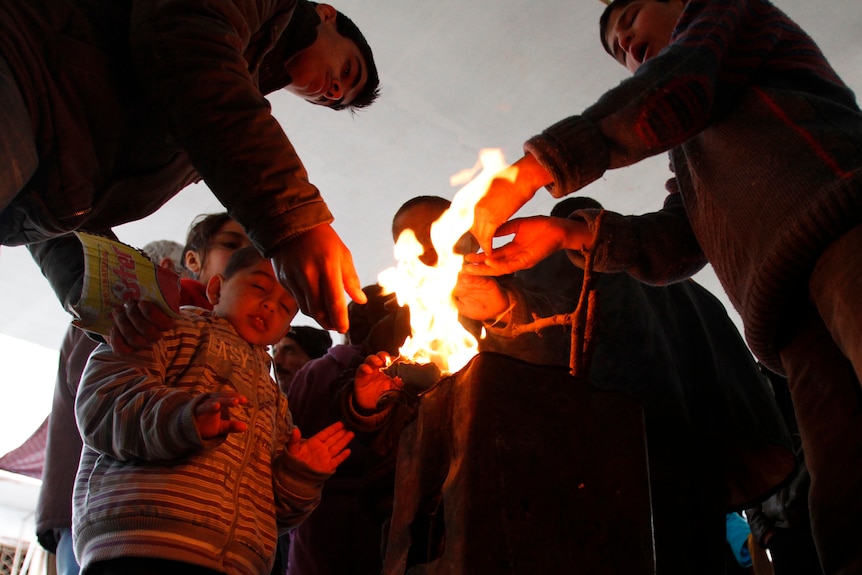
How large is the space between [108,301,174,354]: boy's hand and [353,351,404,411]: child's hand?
0.45 metres

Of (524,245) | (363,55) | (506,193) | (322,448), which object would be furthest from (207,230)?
(506,193)

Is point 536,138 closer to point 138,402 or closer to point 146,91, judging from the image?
point 146,91

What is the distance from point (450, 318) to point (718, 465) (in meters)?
0.79

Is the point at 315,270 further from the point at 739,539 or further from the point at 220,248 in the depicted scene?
the point at 739,539

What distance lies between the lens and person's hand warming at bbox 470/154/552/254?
148 centimetres

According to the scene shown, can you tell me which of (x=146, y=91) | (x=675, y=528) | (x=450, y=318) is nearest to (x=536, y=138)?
(x=450, y=318)

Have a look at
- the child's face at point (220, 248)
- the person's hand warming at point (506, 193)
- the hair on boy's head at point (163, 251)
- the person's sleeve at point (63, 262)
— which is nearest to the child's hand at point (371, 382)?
the person's hand warming at point (506, 193)

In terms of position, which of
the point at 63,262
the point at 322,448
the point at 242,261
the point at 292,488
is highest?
the point at 242,261

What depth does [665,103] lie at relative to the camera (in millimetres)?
1400

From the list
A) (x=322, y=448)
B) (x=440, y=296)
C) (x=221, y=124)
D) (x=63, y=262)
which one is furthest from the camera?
(x=322, y=448)

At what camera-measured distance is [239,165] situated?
1154mm

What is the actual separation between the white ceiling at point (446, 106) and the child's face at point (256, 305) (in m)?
1.80

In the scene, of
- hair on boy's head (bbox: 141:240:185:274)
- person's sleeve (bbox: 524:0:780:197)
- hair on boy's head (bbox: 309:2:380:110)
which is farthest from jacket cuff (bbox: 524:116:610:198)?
hair on boy's head (bbox: 141:240:185:274)

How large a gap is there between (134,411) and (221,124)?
0.66m
